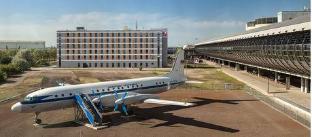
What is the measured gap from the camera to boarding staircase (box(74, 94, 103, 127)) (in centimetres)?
3795

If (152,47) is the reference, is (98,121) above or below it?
below

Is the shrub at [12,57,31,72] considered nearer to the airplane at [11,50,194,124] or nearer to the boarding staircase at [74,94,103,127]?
the airplane at [11,50,194,124]

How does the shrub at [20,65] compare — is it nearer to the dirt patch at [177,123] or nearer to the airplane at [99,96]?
the dirt patch at [177,123]

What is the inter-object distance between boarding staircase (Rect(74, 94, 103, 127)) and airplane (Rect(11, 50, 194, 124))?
2.44 feet

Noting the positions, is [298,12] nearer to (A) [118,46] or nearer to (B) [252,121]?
(A) [118,46]

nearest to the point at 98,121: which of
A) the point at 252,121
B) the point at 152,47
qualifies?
the point at 252,121

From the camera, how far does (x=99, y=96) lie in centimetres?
4347

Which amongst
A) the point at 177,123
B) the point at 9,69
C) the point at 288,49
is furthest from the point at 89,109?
the point at 9,69

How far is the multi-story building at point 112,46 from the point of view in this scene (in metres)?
141

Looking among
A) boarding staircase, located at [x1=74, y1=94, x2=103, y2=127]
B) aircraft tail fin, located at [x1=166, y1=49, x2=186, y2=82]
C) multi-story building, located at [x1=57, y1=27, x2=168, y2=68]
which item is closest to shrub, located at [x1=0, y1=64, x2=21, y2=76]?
multi-story building, located at [x1=57, y1=27, x2=168, y2=68]

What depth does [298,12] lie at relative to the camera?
139m

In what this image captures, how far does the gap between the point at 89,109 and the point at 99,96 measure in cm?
298

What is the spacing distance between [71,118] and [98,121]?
5423 millimetres

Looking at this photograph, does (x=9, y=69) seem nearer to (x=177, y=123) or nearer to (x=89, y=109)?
(x=89, y=109)
